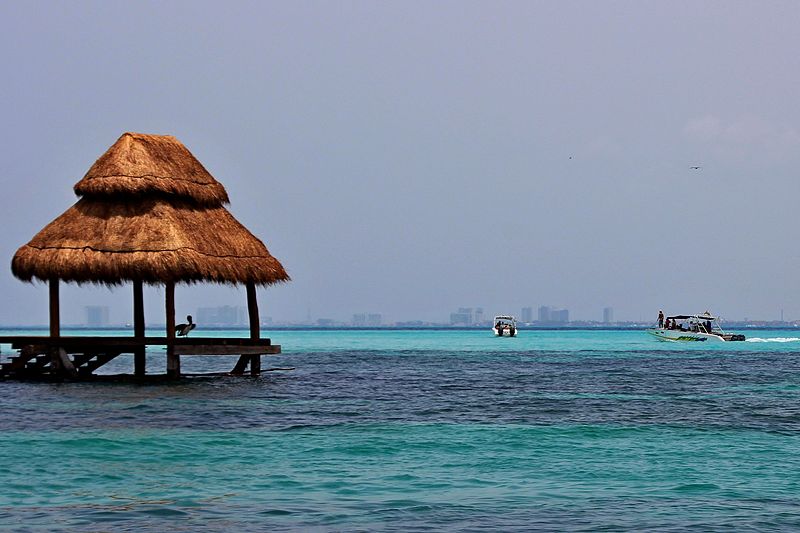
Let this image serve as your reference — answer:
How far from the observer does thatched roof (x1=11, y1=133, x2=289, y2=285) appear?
29.3 metres

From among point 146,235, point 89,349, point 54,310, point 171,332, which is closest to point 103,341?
point 89,349

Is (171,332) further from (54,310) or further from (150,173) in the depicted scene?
(150,173)

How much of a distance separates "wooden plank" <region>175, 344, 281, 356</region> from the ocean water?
0.99m

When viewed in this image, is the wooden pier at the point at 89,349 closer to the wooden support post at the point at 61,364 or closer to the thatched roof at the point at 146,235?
the wooden support post at the point at 61,364

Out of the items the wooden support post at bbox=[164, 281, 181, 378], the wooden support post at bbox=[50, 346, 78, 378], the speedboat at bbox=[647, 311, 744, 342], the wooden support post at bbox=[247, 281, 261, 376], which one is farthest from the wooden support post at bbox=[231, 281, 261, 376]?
the speedboat at bbox=[647, 311, 744, 342]

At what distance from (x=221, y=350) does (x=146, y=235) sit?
3969 millimetres

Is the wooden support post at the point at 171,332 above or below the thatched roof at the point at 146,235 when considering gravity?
below

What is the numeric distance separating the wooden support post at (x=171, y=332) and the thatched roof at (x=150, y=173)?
2939 mm

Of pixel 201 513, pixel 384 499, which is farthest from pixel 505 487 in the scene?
pixel 201 513

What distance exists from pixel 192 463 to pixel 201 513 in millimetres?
3974

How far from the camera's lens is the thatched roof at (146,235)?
2928 centimetres

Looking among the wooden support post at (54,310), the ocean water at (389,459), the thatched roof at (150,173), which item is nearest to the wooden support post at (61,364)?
the wooden support post at (54,310)

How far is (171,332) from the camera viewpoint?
98.2ft

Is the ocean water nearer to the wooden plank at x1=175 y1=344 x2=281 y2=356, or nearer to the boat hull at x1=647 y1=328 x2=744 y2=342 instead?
the wooden plank at x1=175 y1=344 x2=281 y2=356
